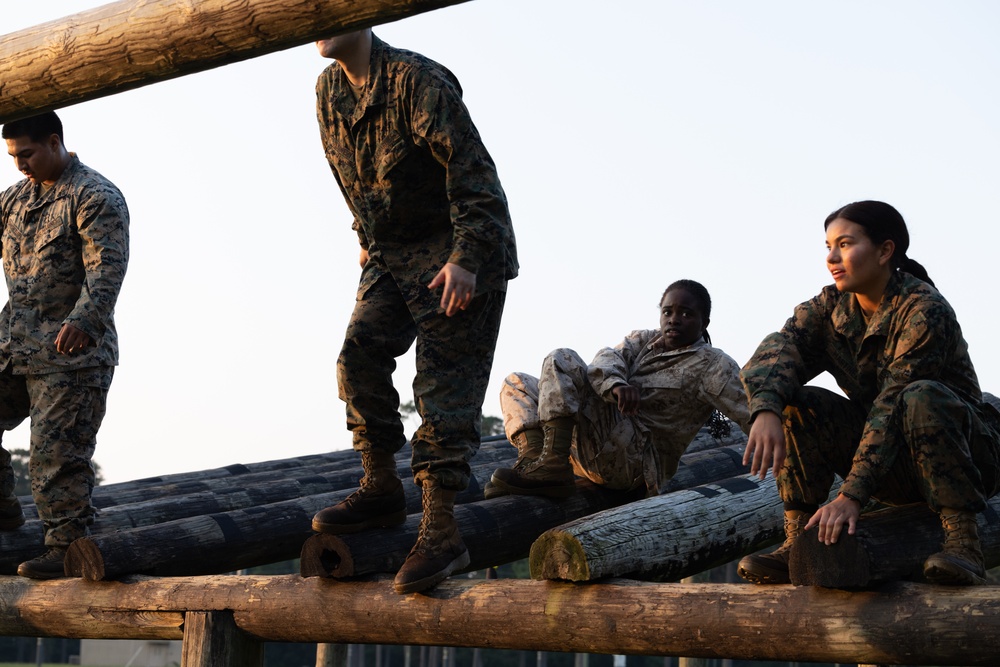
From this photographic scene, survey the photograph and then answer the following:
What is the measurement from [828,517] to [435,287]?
140 cm

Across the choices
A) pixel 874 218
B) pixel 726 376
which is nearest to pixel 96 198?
pixel 726 376

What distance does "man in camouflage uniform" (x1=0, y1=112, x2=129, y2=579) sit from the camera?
543 cm

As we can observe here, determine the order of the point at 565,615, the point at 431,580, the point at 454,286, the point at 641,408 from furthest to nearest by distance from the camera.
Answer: the point at 641,408 → the point at 431,580 → the point at 565,615 → the point at 454,286

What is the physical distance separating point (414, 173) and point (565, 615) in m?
1.55

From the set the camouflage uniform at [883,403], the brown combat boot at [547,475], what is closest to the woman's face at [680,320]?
the brown combat boot at [547,475]

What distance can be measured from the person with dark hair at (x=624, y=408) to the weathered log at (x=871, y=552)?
173 centimetres

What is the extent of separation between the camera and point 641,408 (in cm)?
589

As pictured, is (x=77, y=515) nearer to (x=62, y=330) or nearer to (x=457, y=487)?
(x=62, y=330)

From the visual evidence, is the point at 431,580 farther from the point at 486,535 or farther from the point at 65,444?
the point at 65,444

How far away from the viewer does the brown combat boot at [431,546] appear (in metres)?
4.29

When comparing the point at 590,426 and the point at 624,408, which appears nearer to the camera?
the point at 624,408

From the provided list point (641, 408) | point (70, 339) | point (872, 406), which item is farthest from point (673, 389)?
point (70, 339)

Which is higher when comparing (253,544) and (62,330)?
A: (62,330)

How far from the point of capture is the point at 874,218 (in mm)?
3988
